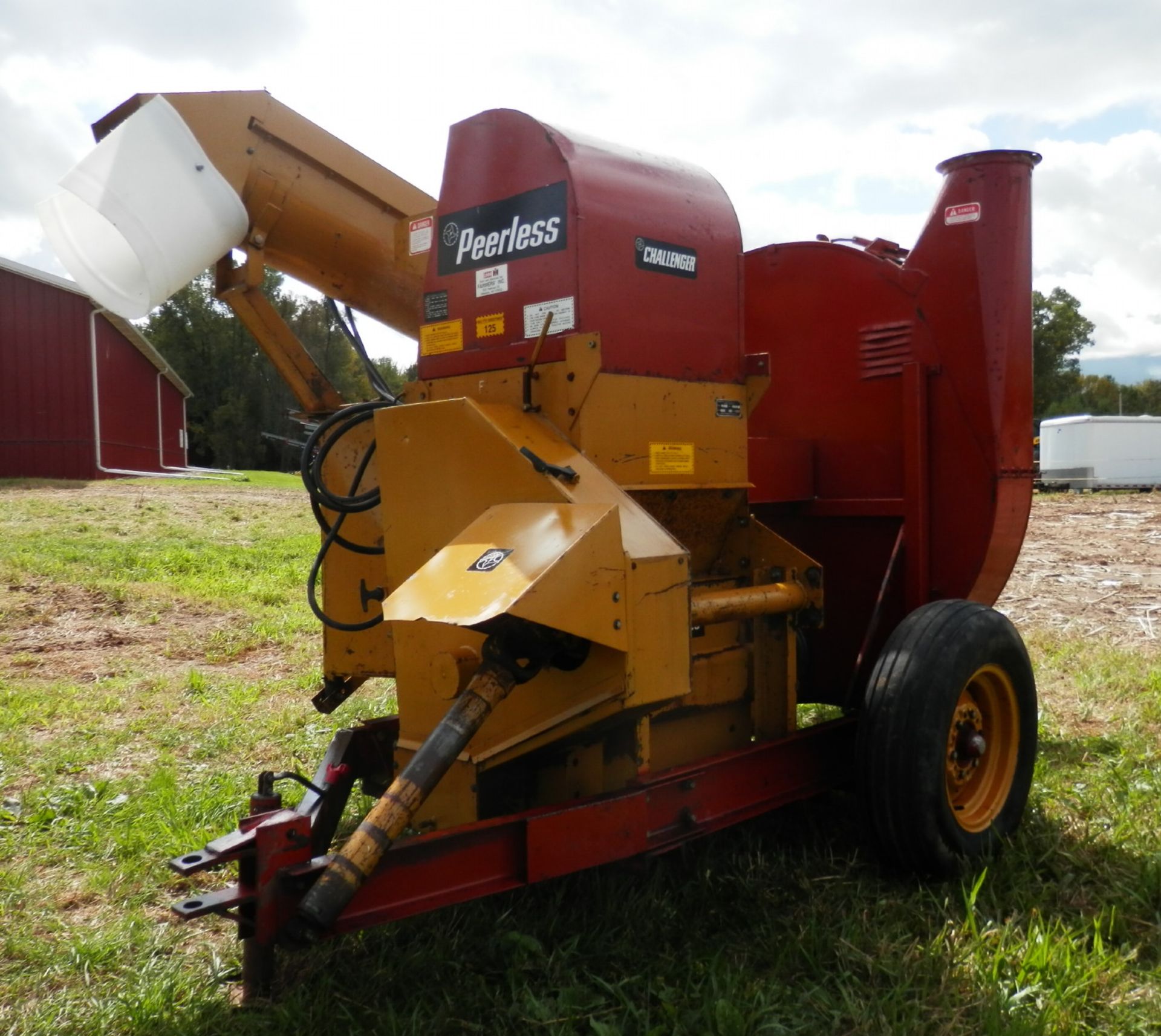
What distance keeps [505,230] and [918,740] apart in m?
2.02

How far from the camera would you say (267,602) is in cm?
852

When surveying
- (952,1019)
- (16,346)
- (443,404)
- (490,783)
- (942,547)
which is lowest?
(952,1019)

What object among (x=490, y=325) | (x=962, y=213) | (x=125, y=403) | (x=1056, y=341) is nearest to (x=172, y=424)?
(x=125, y=403)

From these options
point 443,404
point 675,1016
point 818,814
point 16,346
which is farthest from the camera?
point 16,346

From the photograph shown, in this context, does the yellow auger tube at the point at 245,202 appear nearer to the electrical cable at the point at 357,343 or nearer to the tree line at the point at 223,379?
the electrical cable at the point at 357,343

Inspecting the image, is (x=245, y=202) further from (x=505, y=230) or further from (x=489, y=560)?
(x=489, y=560)

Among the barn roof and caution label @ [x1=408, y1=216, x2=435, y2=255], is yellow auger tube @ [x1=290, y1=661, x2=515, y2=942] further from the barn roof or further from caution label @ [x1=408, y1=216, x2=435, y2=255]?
the barn roof

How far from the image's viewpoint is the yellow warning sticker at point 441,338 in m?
3.50

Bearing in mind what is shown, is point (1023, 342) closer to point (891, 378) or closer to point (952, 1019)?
point (891, 378)

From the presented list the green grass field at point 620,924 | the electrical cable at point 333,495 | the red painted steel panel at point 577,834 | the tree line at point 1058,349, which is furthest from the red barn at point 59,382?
the tree line at point 1058,349

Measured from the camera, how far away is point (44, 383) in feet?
66.2

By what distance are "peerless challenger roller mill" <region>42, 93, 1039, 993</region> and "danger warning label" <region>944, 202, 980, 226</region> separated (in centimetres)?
2

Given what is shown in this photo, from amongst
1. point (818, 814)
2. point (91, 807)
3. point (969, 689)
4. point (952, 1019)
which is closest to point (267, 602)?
point (91, 807)

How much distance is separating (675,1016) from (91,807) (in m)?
2.57
